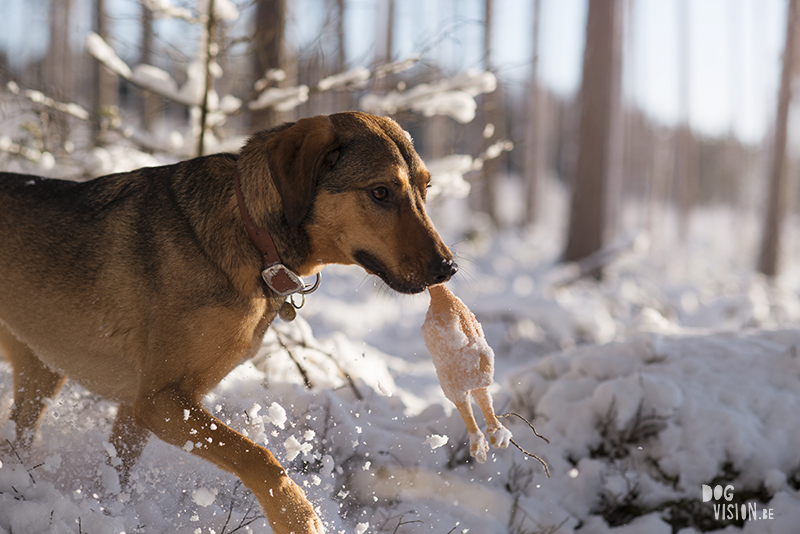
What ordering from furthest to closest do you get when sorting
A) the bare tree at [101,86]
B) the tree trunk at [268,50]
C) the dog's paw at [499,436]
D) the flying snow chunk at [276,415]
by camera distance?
the tree trunk at [268,50]
the bare tree at [101,86]
the flying snow chunk at [276,415]
the dog's paw at [499,436]

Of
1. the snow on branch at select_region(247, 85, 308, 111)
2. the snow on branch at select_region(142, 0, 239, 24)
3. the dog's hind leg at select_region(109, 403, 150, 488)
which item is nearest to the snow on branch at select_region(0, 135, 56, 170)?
the snow on branch at select_region(142, 0, 239, 24)

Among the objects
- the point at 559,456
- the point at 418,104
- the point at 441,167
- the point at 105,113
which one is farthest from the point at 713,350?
the point at 105,113

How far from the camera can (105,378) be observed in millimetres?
2709

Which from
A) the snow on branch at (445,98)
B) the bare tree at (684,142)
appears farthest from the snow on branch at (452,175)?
the bare tree at (684,142)

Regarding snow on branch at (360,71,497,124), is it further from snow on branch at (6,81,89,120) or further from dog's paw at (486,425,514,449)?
dog's paw at (486,425,514,449)

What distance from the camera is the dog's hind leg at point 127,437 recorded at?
9.55 feet

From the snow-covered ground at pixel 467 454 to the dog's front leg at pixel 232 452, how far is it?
0.33 m

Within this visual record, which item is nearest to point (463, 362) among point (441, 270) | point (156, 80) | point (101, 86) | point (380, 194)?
point (441, 270)

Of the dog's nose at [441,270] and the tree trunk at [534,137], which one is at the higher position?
the dog's nose at [441,270]

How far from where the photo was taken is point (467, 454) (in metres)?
3.56

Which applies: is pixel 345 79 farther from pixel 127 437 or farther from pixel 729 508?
pixel 729 508

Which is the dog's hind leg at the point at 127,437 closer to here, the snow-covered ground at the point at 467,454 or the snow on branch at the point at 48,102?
the snow-covered ground at the point at 467,454

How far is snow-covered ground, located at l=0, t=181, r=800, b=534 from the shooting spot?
2.63 m

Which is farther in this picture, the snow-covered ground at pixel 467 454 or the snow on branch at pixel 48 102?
the snow on branch at pixel 48 102
